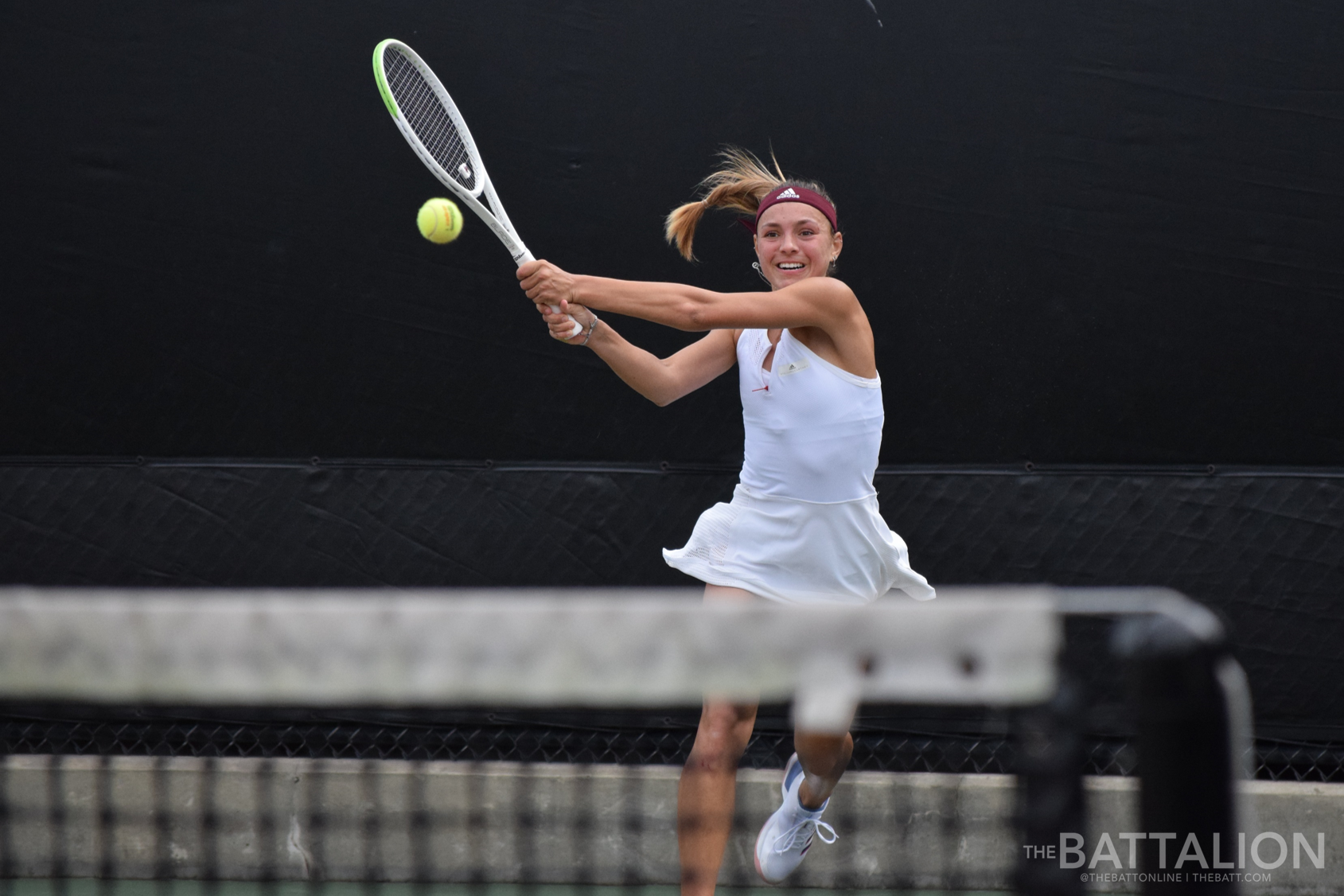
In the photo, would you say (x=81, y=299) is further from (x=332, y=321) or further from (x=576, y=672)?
(x=576, y=672)

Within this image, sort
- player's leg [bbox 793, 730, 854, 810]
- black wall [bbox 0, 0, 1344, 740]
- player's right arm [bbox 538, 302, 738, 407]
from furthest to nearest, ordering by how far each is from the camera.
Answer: black wall [bbox 0, 0, 1344, 740] → player's right arm [bbox 538, 302, 738, 407] → player's leg [bbox 793, 730, 854, 810]

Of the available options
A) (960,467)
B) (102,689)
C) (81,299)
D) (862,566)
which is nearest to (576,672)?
(102,689)

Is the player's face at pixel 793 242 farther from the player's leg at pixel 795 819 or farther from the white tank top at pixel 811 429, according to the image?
the player's leg at pixel 795 819

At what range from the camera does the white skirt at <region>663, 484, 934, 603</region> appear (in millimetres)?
2506

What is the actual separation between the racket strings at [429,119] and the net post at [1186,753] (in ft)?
6.80

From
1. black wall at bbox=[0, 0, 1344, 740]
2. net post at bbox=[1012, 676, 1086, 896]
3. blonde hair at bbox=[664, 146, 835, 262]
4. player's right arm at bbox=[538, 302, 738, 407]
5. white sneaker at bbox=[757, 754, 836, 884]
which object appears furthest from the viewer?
black wall at bbox=[0, 0, 1344, 740]

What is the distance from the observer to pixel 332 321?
3.34 m

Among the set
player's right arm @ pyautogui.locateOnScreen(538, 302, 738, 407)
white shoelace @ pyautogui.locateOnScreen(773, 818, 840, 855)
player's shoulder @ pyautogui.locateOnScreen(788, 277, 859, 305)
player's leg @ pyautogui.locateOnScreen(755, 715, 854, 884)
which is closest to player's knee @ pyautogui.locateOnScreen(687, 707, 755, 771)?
player's leg @ pyautogui.locateOnScreen(755, 715, 854, 884)

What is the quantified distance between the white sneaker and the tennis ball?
50.6 inches

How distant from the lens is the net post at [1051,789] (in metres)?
1.26

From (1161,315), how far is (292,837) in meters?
2.49

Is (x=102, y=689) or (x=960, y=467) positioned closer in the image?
(x=102, y=689)

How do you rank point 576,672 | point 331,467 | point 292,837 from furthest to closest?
point 331,467 → point 292,837 → point 576,672

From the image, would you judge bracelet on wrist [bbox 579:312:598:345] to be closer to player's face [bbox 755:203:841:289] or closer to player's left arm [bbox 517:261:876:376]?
player's left arm [bbox 517:261:876:376]
